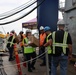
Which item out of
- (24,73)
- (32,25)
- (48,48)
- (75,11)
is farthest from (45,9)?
(32,25)

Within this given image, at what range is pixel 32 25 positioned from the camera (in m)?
22.1

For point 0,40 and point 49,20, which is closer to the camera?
point 49,20

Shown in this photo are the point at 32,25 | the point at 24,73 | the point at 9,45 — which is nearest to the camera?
the point at 24,73

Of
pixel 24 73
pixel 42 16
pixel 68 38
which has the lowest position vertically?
pixel 24 73

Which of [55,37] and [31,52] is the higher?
[55,37]

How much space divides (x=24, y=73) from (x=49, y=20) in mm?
3563

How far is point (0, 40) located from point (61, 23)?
915 centimetres

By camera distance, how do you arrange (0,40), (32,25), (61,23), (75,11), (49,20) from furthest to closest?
(32,25) → (0,40) → (49,20) → (75,11) → (61,23)

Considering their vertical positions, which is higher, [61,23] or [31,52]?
[61,23]

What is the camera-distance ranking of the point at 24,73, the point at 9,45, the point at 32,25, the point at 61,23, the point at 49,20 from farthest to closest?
1. the point at 32,25
2. the point at 9,45
3. the point at 49,20
4. the point at 24,73
5. the point at 61,23

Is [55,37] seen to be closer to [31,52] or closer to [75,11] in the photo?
[31,52]

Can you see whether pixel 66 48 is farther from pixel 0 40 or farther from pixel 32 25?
pixel 32 25

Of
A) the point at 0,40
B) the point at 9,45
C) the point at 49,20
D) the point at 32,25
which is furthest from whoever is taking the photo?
the point at 32,25

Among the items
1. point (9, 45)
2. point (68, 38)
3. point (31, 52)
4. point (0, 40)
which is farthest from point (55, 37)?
point (0, 40)
